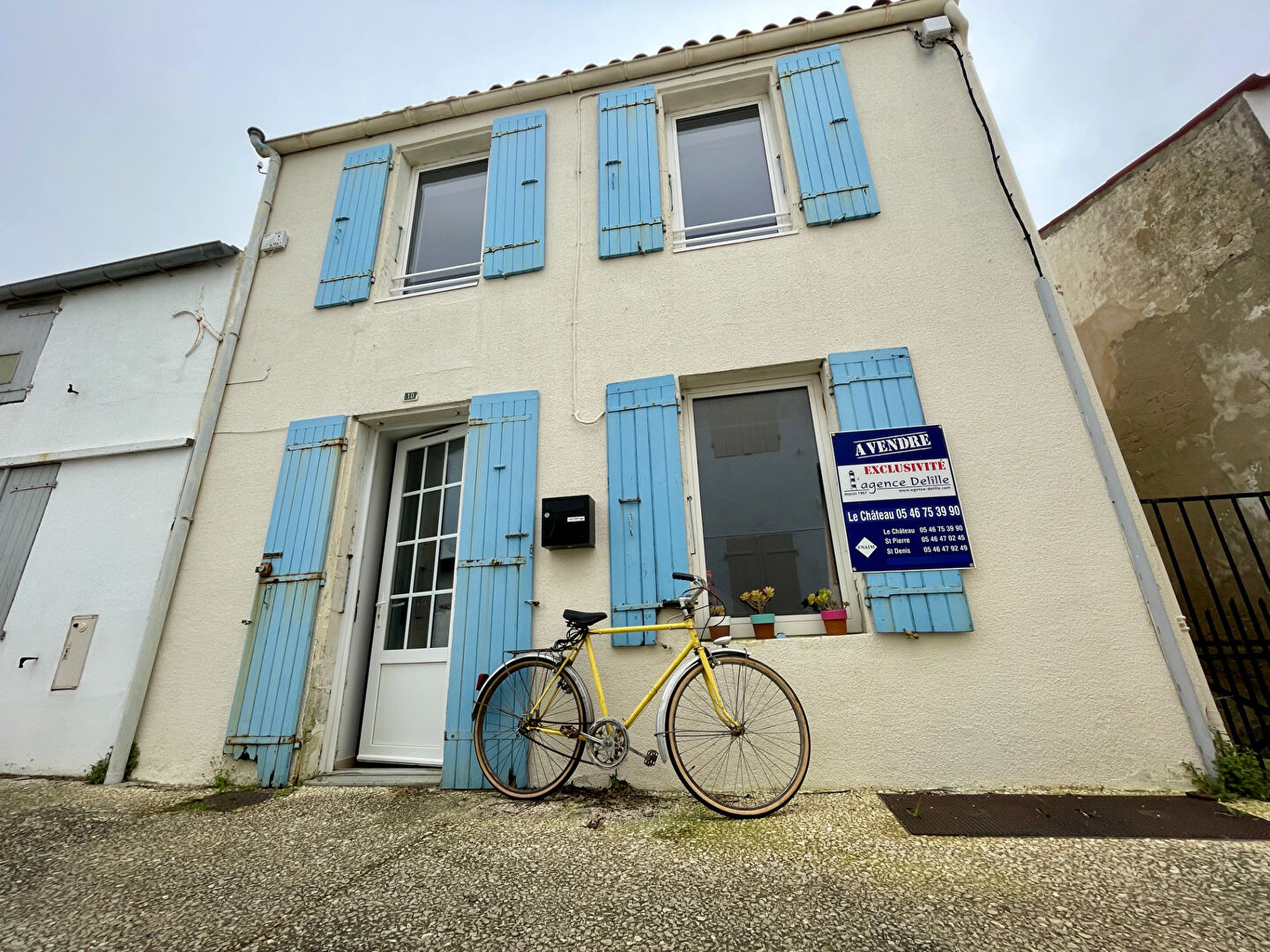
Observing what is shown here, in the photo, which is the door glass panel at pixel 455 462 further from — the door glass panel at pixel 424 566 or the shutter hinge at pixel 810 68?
the shutter hinge at pixel 810 68

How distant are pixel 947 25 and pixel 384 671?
6.02 meters

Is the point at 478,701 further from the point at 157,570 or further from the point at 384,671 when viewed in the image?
the point at 157,570

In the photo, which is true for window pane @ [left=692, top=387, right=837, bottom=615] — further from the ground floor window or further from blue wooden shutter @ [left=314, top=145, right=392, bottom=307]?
blue wooden shutter @ [left=314, top=145, right=392, bottom=307]

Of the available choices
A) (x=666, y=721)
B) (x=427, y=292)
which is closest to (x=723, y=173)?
(x=427, y=292)

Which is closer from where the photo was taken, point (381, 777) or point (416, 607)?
point (381, 777)

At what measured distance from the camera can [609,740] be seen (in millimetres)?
2463

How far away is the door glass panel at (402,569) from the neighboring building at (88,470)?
1595mm

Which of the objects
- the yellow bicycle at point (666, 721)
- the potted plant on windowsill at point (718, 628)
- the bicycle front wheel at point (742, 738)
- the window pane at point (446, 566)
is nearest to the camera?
the yellow bicycle at point (666, 721)

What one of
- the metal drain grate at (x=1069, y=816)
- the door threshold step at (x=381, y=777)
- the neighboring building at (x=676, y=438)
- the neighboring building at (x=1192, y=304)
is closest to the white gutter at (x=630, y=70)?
the neighboring building at (x=676, y=438)

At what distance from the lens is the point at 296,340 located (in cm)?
409

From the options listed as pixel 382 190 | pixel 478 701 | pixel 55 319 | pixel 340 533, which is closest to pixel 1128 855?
pixel 478 701

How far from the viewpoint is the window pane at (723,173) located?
4.00 metres

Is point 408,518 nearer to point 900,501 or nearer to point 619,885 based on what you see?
point 619,885

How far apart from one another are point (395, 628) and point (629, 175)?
3.72 m
